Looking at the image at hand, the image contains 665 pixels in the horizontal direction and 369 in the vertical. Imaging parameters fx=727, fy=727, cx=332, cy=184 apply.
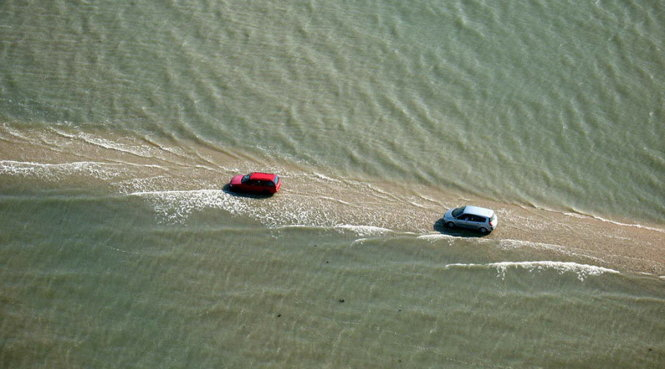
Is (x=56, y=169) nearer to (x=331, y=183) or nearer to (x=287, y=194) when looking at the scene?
(x=287, y=194)

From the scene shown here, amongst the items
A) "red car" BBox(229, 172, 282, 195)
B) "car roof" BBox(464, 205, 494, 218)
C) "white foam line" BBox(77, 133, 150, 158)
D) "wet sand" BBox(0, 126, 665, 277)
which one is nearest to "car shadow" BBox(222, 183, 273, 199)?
"red car" BBox(229, 172, 282, 195)

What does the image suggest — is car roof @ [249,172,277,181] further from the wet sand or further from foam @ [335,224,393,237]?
foam @ [335,224,393,237]

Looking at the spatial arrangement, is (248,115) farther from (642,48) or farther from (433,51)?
(642,48)

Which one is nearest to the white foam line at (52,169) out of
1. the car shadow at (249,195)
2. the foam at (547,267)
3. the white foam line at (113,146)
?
the white foam line at (113,146)

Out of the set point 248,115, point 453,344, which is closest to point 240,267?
point 453,344

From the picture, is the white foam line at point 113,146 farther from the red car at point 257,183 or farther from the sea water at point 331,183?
the red car at point 257,183

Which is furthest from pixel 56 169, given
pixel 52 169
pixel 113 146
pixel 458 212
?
pixel 458 212
